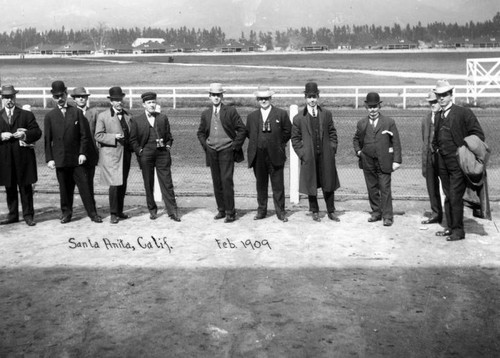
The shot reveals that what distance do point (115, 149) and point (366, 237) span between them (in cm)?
361

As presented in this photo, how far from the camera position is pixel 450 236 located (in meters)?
8.32

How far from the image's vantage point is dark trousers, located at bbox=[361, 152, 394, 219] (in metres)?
9.30

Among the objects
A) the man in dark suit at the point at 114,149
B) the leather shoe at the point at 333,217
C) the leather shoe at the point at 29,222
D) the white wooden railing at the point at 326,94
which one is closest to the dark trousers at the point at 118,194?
the man in dark suit at the point at 114,149

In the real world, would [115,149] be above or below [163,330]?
above

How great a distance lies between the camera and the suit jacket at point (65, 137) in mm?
9570

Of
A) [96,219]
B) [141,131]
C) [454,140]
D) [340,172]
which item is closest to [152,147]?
[141,131]

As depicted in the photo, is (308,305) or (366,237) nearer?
(308,305)

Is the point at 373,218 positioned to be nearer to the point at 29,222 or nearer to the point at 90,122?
the point at 90,122

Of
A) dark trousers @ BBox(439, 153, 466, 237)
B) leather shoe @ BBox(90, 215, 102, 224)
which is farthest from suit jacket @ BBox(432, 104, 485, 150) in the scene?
leather shoe @ BBox(90, 215, 102, 224)

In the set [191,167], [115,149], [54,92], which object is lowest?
[191,167]

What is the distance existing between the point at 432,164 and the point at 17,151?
18.0 ft

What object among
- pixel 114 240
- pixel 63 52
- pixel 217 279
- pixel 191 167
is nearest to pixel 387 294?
pixel 217 279

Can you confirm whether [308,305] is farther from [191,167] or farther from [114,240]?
[191,167]

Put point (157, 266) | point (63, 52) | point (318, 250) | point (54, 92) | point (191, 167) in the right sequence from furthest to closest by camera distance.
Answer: point (63, 52)
point (191, 167)
point (54, 92)
point (318, 250)
point (157, 266)
